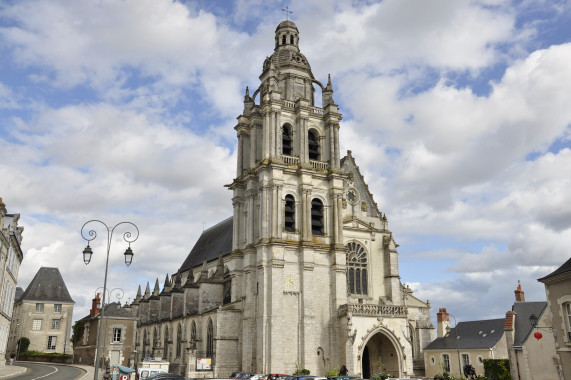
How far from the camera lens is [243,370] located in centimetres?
3122

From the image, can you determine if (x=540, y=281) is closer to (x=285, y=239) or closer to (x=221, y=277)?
(x=285, y=239)

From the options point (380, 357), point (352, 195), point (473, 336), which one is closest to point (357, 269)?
point (352, 195)

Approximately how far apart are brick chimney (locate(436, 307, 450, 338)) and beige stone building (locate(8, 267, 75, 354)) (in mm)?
38904

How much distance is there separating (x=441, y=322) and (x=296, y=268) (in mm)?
15328

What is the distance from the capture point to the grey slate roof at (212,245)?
143 ft

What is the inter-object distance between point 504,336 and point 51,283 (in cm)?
4748

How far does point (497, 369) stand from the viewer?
3139 centimetres

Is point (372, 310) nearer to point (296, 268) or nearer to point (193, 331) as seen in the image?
point (296, 268)

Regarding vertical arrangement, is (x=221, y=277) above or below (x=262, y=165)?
below

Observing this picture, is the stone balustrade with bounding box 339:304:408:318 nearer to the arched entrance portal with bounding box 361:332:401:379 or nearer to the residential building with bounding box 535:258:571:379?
the arched entrance portal with bounding box 361:332:401:379

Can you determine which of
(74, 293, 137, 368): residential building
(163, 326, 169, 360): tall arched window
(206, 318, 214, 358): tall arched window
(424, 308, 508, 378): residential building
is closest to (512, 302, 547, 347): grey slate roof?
Result: (424, 308, 508, 378): residential building

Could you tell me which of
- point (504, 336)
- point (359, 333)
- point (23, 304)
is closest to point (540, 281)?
point (359, 333)

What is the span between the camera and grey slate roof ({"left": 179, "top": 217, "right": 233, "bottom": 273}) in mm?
43500

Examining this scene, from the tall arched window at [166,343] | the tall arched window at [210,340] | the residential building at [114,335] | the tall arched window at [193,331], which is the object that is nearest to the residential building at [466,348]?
the tall arched window at [210,340]
